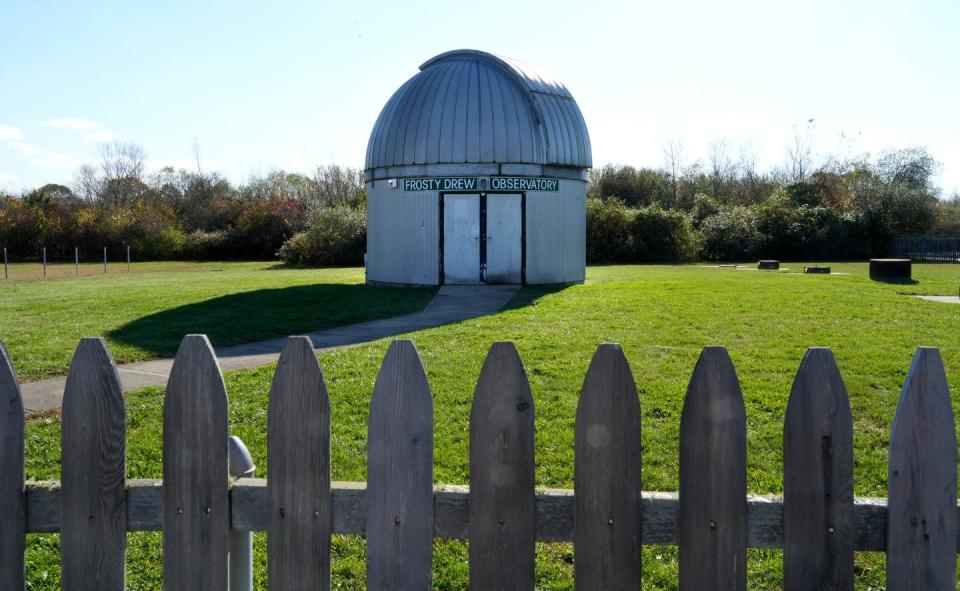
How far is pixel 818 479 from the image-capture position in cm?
251

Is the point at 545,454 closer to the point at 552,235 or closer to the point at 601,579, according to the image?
the point at 601,579

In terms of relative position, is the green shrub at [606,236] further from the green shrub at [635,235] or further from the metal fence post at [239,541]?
the metal fence post at [239,541]

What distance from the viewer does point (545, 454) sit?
19.1ft

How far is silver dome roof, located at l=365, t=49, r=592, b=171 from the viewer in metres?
20.3

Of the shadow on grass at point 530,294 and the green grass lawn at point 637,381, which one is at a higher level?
the shadow on grass at point 530,294

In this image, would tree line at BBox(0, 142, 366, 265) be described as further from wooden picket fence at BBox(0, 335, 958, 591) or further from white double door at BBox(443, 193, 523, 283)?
wooden picket fence at BBox(0, 335, 958, 591)

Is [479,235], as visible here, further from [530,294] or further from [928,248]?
[928,248]

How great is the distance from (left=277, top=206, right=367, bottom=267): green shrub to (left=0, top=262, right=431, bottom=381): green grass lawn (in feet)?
44.2

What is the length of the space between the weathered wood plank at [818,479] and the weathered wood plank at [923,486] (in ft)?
0.45

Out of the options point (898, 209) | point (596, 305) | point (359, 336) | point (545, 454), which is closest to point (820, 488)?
Answer: point (545, 454)

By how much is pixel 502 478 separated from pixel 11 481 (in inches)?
58.2

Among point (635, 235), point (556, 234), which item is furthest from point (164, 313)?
point (635, 235)

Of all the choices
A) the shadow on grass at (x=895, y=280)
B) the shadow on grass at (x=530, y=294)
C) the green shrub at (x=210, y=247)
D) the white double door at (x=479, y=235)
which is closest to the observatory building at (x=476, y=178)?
the white double door at (x=479, y=235)

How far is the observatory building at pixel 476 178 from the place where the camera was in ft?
67.0
